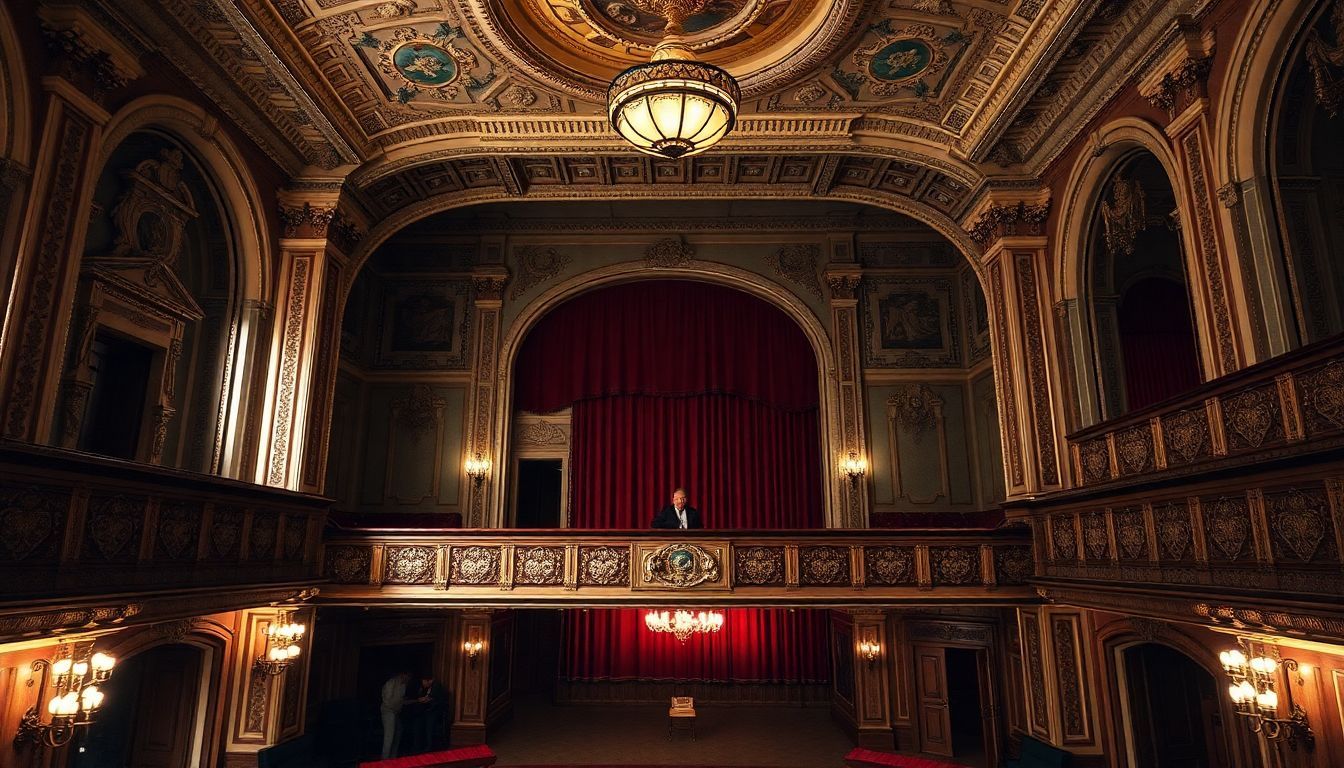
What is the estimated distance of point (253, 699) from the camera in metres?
8.51

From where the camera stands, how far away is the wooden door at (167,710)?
8188 millimetres

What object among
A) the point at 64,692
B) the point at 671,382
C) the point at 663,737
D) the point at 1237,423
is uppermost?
the point at 671,382

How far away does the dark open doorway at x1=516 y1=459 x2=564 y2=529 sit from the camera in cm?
1433

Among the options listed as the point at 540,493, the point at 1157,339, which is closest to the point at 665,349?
the point at 540,493

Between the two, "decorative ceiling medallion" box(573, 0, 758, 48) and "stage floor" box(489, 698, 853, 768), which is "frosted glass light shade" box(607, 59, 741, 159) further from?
"stage floor" box(489, 698, 853, 768)

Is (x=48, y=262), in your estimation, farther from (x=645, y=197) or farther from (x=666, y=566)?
(x=645, y=197)

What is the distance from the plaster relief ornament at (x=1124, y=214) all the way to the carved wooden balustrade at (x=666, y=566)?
3256 mm

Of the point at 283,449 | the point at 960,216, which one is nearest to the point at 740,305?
the point at 960,216

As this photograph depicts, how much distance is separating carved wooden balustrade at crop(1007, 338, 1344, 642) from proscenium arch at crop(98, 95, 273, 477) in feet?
28.7

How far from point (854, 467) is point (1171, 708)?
5.15 meters

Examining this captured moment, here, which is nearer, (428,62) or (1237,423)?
(1237,423)

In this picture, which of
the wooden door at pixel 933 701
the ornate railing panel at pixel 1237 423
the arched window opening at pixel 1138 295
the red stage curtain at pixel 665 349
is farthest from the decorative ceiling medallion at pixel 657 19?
the wooden door at pixel 933 701

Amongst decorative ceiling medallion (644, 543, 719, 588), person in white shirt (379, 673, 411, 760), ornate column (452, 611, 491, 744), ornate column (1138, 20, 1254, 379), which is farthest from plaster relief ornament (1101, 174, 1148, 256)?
person in white shirt (379, 673, 411, 760)

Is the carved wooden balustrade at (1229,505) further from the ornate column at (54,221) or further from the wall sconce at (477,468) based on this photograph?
the ornate column at (54,221)
